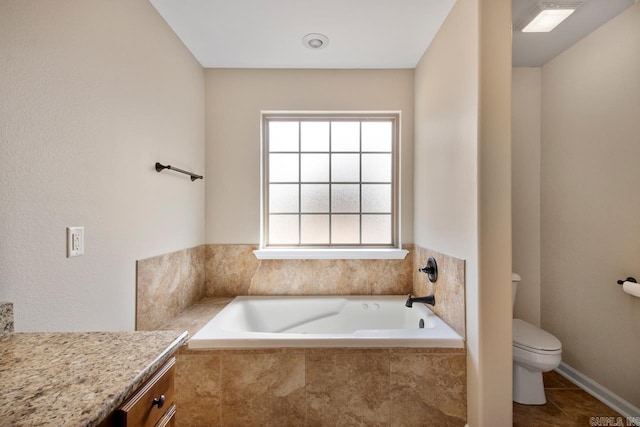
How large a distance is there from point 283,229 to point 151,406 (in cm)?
186

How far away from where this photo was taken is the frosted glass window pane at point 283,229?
2.59 m

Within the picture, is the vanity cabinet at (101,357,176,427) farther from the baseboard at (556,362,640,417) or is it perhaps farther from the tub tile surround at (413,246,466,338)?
the baseboard at (556,362,640,417)

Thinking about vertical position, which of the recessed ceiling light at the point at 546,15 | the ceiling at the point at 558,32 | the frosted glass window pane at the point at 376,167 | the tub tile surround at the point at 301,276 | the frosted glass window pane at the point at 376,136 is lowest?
the tub tile surround at the point at 301,276

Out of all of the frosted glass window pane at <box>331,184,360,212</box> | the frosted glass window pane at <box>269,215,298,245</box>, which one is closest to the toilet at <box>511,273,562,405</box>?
the frosted glass window pane at <box>331,184,360,212</box>

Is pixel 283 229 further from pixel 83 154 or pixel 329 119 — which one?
pixel 83 154

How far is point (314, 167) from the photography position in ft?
8.48

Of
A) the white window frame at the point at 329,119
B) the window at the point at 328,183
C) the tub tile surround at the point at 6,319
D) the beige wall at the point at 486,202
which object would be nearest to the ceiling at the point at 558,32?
the beige wall at the point at 486,202

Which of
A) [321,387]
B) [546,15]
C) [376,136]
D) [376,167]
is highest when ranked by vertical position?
[546,15]

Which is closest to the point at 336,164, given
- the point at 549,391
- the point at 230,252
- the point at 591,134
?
the point at 230,252

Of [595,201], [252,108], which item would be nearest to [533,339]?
[595,201]

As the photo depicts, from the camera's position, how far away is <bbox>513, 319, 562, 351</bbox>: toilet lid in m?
1.79

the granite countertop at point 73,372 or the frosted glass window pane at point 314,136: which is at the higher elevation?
the frosted glass window pane at point 314,136

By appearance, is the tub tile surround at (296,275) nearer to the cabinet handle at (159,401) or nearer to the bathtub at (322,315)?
the bathtub at (322,315)

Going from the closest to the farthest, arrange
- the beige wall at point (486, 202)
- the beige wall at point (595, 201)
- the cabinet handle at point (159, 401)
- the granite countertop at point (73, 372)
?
1. the granite countertop at point (73, 372)
2. the cabinet handle at point (159, 401)
3. the beige wall at point (486, 202)
4. the beige wall at point (595, 201)
